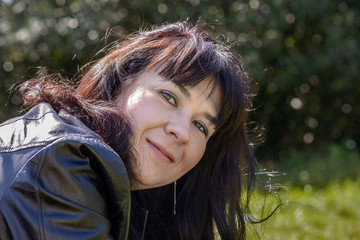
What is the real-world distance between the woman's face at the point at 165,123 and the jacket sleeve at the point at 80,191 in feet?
1.19

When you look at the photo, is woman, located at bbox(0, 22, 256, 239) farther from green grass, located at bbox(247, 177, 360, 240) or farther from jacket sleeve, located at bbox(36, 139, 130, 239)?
green grass, located at bbox(247, 177, 360, 240)

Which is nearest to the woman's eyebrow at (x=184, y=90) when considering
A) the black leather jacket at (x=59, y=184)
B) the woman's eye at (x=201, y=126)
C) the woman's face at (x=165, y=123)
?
the woman's face at (x=165, y=123)

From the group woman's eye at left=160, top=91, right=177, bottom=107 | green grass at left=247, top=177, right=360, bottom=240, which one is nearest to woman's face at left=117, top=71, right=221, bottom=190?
woman's eye at left=160, top=91, right=177, bottom=107

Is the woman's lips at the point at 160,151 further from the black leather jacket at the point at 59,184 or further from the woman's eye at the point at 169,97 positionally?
the black leather jacket at the point at 59,184

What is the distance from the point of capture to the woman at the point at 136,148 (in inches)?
64.2

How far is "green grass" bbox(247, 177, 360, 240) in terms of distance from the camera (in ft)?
13.4

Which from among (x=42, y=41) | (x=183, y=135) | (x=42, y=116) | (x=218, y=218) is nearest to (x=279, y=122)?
(x=42, y=41)

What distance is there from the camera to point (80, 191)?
1.68 meters

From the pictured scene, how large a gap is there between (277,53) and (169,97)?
15.3 ft

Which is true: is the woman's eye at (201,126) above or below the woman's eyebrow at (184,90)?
below

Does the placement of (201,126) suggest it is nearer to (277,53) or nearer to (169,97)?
(169,97)

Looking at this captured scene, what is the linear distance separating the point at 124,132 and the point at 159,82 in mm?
299

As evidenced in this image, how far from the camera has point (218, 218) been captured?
8.75 feet

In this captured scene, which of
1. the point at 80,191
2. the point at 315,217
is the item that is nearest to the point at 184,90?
the point at 80,191
